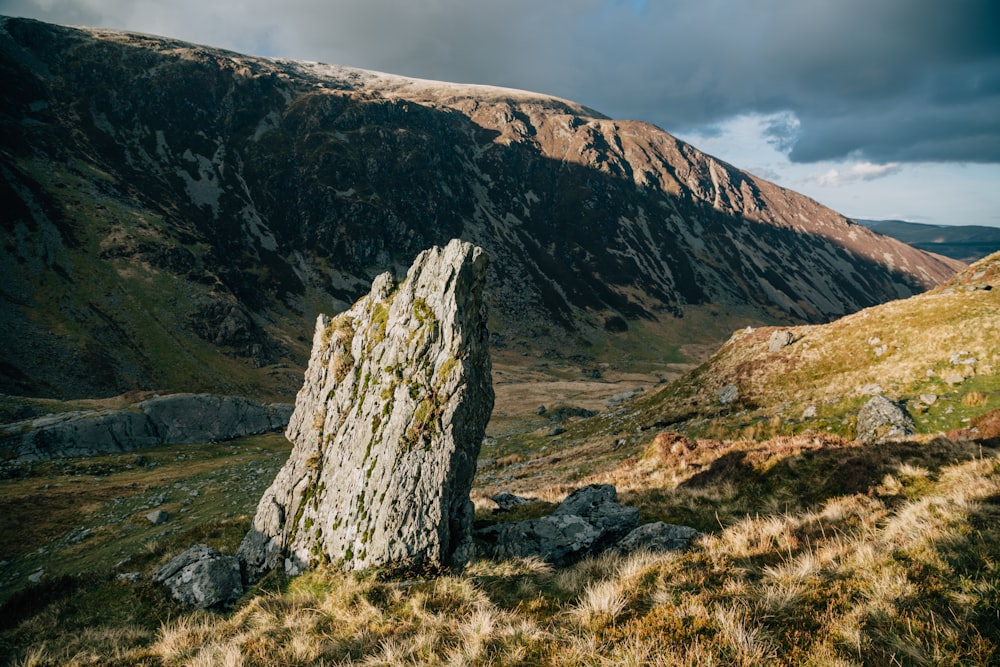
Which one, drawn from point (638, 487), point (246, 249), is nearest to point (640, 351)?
point (246, 249)

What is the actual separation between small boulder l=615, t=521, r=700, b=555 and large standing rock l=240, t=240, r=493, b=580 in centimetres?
390

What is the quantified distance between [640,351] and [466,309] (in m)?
145

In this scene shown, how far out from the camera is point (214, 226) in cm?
12325

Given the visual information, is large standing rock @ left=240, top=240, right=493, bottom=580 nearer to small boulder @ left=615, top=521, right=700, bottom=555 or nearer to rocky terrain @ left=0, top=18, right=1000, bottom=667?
rocky terrain @ left=0, top=18, right=1000, bottom=667

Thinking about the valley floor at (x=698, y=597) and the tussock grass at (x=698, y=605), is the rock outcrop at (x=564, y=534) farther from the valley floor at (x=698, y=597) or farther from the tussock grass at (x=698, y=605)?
the valley floor at (x=698, y=597)

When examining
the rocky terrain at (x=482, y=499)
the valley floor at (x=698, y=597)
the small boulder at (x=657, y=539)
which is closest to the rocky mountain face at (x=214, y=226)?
the rocky terrain at (x=482, y=499)

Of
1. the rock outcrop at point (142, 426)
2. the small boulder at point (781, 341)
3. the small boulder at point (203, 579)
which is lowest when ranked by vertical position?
the rock outcrop at point (142, 426)

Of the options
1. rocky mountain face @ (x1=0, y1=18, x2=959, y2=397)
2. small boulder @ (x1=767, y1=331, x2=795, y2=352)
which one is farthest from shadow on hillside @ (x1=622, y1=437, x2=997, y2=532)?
rocky mountain face @ (x1=0, y1=18, x2=959, y2=397)

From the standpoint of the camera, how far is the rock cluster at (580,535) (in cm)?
1028

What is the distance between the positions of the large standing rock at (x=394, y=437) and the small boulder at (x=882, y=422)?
16.5 meters

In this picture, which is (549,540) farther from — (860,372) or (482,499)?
(860,372)

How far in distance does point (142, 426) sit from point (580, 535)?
165 ft

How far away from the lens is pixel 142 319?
74.9 metres

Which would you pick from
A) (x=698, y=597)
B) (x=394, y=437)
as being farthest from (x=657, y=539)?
(x=394, y=437)
